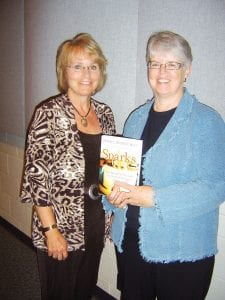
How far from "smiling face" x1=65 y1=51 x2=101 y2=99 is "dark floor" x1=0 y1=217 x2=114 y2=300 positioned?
1.70m

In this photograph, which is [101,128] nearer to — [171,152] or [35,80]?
[171,152]

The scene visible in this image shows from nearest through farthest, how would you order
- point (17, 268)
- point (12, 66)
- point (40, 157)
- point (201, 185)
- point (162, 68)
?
point (201, 185)
point (162, 68)
point (40, 157)
point (17, 268)
point (12, 66)

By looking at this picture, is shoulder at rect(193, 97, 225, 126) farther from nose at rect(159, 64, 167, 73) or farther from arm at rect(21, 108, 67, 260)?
arm at rect(21, 108, 67, 260)

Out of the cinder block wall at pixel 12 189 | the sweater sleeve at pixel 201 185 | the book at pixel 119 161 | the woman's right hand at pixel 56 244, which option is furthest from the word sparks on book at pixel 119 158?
the cinder block wall at pixel 12 189

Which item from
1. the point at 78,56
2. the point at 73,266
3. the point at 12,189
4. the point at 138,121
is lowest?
the point at 12,189

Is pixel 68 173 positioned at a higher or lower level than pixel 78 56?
lower

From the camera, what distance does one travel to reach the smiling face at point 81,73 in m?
1.59

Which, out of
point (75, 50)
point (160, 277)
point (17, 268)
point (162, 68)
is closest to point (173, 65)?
Answer: point (162, 68)

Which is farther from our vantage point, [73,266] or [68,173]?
[73,266]

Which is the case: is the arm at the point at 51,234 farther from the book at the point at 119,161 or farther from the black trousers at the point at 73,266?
the book at the point at 119,161

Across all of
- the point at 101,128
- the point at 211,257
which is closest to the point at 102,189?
the point at 101,128

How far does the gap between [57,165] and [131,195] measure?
460mm

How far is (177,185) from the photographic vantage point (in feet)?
4.03

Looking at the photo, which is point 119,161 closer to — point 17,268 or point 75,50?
point 75,50
